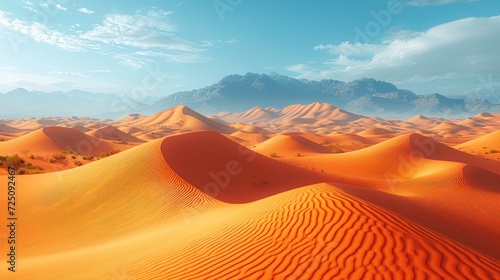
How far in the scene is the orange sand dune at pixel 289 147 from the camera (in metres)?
37.8

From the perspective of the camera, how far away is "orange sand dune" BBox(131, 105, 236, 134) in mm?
99250

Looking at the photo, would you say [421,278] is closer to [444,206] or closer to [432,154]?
[444,206]

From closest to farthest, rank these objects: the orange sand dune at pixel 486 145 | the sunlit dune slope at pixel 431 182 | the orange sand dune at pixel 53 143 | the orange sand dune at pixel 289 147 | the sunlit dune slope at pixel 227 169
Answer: the sunlit dune slope at pixel 431 182, the sunlit dune slope at pixel 227 169, the orange sand dune at pixel 53 143, the orange sand dune at pixel 486 145, the orange sand dune at pixel 289 147

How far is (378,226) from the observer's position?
5.71 meters

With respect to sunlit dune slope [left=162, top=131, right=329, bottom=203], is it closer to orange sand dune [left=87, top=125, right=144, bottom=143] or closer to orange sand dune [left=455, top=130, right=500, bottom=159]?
orange sand dune [left=455, top=130, right=500, bottom=159]

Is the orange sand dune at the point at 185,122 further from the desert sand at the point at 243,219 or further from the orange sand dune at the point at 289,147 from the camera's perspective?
the desert sand at the point at 243,219

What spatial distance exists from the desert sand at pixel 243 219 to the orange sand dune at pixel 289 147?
12213 mm

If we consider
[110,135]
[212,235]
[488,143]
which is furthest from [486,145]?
[110,135]

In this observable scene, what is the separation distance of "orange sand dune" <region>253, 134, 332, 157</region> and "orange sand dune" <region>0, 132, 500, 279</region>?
23.3m

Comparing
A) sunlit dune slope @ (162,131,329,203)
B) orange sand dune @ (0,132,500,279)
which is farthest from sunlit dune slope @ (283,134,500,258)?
sunlit dune slope @ (162,131,329,203)

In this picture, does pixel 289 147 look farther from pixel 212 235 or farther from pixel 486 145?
pixel 212 235

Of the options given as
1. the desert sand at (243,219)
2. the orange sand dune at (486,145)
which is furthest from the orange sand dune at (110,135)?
the orange sand dune at (486,145)

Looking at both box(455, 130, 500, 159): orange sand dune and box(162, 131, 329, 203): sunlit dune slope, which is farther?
box(455, 130, 500, 159): orange sand dune

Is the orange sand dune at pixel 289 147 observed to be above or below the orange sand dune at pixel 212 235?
below
